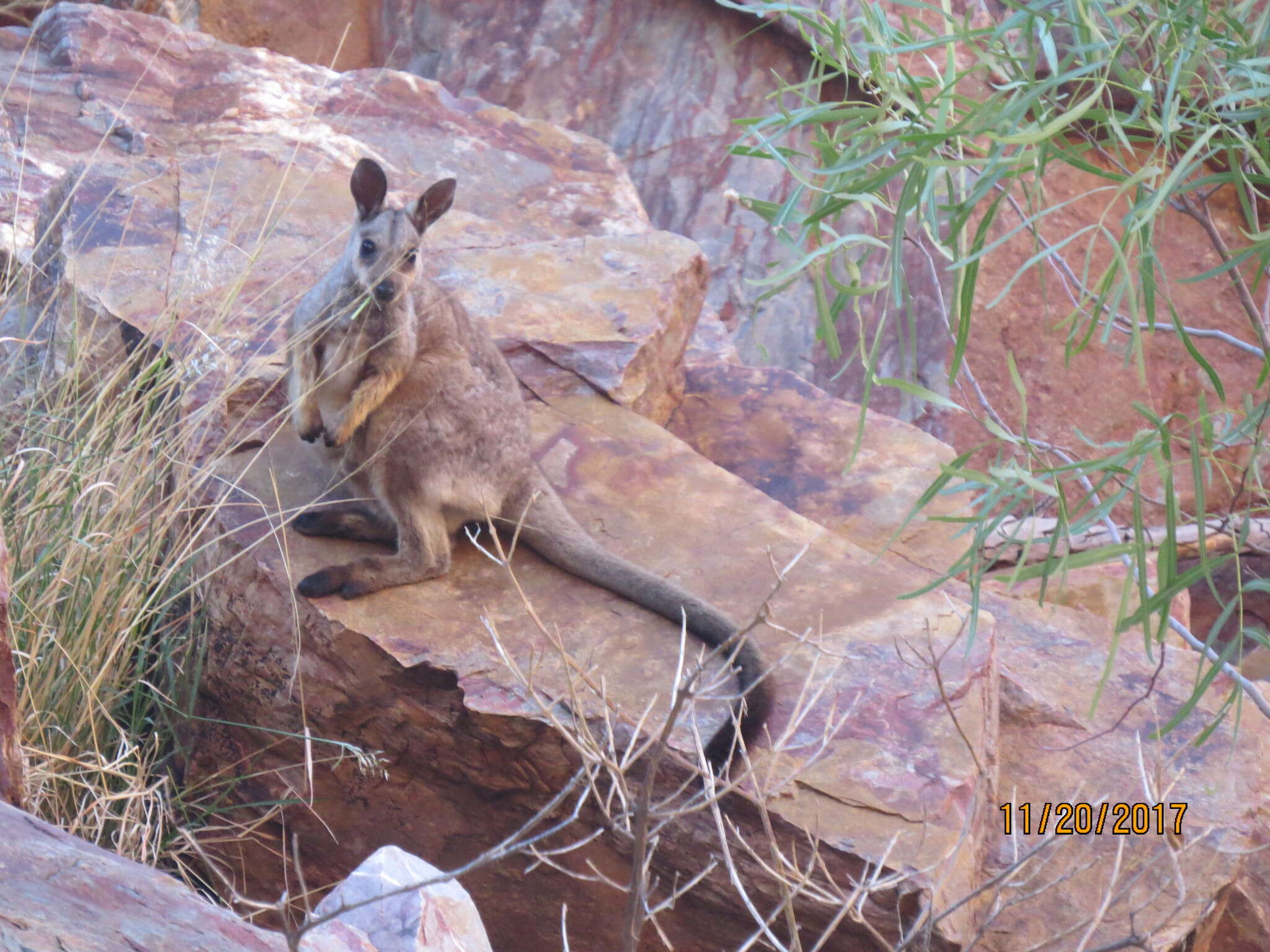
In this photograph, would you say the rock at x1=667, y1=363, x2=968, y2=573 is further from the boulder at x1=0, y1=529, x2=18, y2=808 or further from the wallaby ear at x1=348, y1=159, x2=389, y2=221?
the boulder at x1=0, y1=529, x2=18, y2=808

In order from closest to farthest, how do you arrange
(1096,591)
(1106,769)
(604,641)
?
(604,641), (1106,769), (1096,591)

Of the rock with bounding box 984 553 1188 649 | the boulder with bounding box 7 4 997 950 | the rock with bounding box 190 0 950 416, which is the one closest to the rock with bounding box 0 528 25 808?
the boulder with bounding box 7 4 997 950

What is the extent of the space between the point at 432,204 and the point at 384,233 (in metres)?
0.25

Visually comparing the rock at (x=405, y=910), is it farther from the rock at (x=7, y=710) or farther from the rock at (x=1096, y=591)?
the rock at (x=1096, y=591)

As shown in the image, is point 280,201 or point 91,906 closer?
point 91,906

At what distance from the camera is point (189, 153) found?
6152 millimetres

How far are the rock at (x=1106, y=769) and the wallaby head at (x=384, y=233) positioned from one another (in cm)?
168

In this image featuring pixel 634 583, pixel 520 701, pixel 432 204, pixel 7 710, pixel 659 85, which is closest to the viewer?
pixel 7 710

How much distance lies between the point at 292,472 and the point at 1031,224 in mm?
2804

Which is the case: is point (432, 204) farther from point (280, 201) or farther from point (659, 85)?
point (659, 85)

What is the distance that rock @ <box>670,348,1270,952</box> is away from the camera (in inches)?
144

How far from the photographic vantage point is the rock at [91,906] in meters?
1.80

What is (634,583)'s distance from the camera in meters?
3.97
